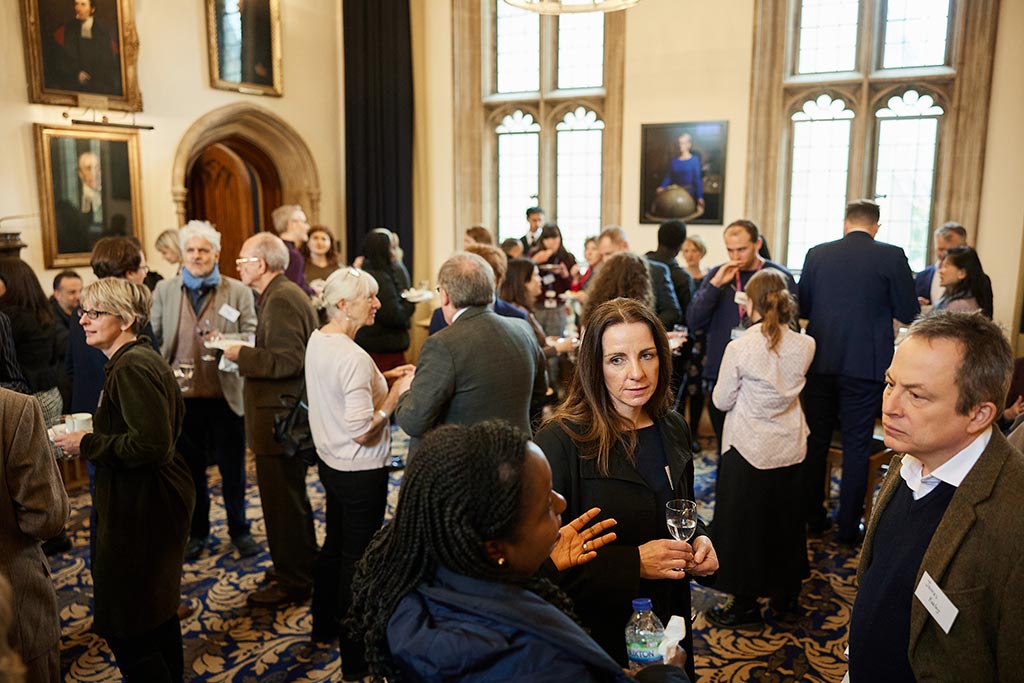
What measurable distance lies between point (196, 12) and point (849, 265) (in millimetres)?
6850

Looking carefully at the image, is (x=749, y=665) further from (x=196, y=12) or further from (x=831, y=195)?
(x=196, y=12)

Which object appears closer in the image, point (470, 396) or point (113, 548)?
point (113, 548)

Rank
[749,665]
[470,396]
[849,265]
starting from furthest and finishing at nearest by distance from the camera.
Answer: [849,265] → [749,665] → [470,396]

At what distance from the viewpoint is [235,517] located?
4.34 metres

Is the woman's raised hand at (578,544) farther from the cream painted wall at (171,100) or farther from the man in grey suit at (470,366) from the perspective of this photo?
the cream painted wall at (171,100)

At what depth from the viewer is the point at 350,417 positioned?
116 inches

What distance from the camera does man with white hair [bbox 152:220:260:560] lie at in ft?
13.2

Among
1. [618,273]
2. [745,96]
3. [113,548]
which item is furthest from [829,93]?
[113,548]

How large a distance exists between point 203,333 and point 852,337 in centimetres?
352

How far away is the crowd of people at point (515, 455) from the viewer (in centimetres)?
122

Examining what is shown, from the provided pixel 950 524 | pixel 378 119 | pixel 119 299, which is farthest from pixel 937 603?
pixel 378 119

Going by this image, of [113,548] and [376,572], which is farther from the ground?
[376,572]

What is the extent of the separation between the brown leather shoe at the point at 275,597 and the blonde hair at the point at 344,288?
5.19 ft

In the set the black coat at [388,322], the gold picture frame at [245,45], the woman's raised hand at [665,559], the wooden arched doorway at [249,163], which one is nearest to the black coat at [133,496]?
the woman's raised hand at [665,559]
